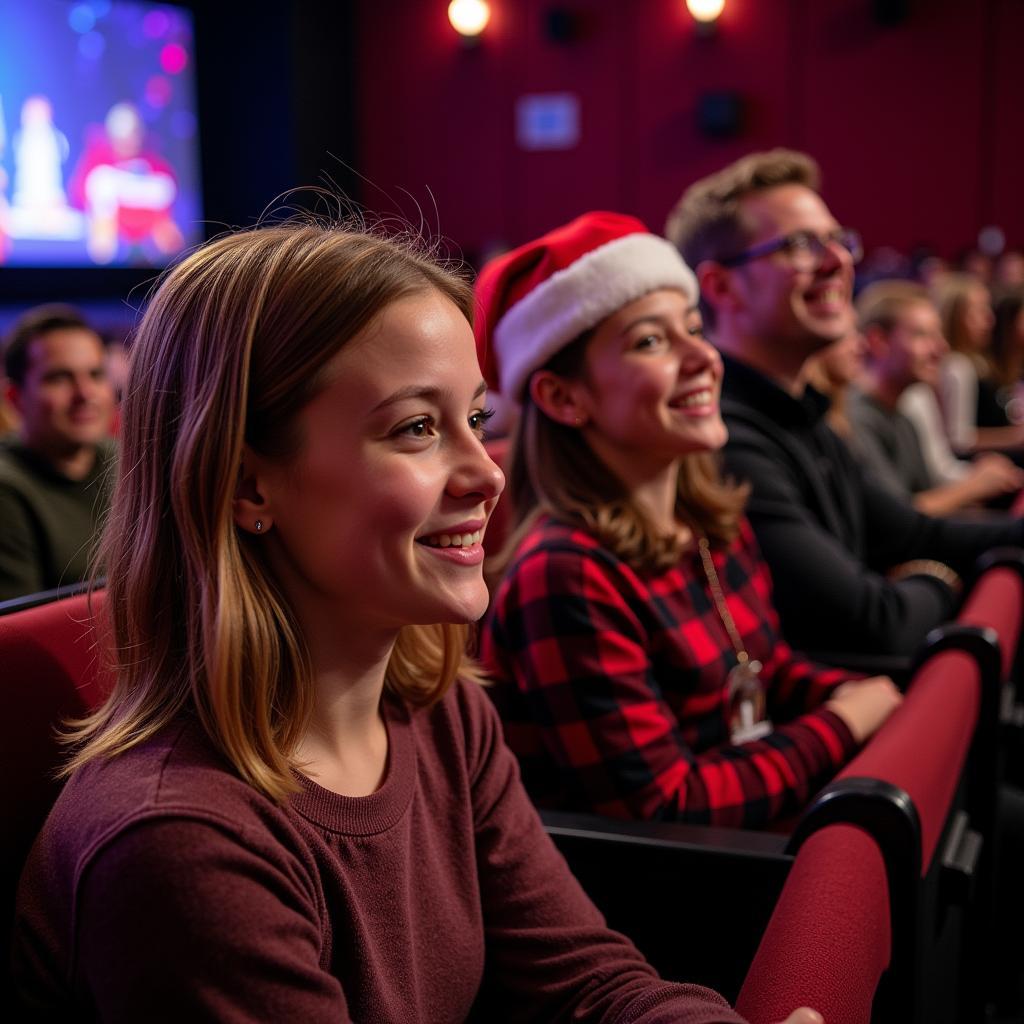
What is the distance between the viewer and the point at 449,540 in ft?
3.37

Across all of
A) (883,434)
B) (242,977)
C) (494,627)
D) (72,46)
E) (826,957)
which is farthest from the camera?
(72,46)

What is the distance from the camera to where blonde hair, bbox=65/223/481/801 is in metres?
0.93

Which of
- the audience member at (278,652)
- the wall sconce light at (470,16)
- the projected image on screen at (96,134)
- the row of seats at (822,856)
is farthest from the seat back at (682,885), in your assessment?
the wall sconce light at (470,16)

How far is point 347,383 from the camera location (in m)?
0.98

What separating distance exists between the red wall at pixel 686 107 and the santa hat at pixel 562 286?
6.61m

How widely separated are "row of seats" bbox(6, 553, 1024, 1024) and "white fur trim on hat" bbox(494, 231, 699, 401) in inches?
26.7

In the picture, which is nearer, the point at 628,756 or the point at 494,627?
the point at 628,756

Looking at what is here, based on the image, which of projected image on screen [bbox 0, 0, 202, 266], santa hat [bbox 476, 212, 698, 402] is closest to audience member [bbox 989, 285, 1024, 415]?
santa hat [bbox 476, 212, 698, 402]

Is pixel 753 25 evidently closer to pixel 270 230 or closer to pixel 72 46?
pixel 72 46

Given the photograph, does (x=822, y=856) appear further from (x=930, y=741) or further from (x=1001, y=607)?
(x=1001, y=607)

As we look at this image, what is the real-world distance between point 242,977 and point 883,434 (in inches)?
139

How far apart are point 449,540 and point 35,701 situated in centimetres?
39

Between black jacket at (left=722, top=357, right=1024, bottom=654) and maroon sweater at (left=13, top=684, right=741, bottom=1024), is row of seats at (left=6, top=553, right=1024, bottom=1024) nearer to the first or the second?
maroon sweater at (left=13, top=684, right=741, bottom=1024)

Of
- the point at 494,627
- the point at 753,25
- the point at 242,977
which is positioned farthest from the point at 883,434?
the point at 753,25
